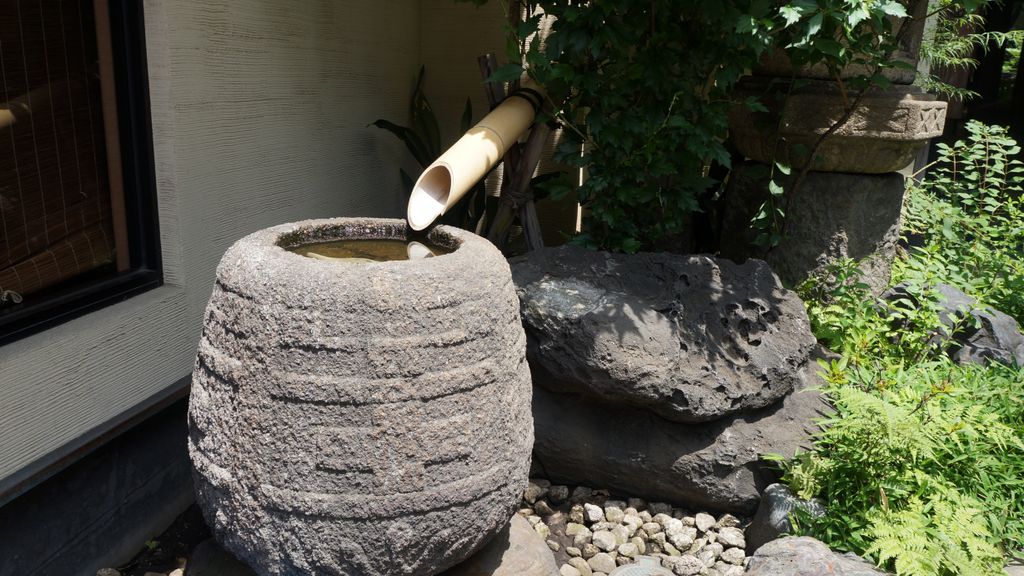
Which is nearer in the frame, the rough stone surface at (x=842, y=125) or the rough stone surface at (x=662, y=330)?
the rough stone surface at (x=662, y=330)

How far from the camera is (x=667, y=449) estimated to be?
2971mm

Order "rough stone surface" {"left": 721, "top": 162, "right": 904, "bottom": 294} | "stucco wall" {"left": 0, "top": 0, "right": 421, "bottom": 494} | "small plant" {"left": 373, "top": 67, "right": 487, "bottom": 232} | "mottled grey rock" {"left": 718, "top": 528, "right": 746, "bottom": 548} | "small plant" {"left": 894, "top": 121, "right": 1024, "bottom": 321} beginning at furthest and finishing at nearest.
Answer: "small plant" {"left": 373, "top": 67, "right": 487, "bottom": 232} → "small plant" {"left": 894, "top": 121, "right": 1024, "bottom": 321} → "rough stone surface" {"left": 721, "top": 162, "right": 904, "bottom": 294} → "mottled grey rock" {"left": 718, "top": 528, "right": 746, "bottom": 548} → "stucco wall" {"left": 0, "top": 0, "right": 421, "bottom": 494}

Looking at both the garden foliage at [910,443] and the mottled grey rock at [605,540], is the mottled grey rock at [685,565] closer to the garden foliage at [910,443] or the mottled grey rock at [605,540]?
the mottled grey rock at [605,540]

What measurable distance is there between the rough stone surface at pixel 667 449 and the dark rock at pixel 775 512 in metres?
0.14

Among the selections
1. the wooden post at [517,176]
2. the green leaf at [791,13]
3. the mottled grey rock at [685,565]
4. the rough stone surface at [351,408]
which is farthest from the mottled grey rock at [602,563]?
the green leaf at [791,13]

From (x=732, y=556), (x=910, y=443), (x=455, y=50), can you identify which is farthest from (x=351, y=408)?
(x=455, y=50)

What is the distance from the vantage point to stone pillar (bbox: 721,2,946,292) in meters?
3.59

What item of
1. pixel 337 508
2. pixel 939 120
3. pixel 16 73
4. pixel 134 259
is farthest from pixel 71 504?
pixel 939 120

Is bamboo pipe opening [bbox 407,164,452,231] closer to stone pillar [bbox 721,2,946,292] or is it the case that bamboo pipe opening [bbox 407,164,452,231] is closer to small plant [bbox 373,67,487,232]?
small plant [bbox 373,67,487,232]

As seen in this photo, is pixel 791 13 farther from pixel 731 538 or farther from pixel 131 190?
pixel 131 190

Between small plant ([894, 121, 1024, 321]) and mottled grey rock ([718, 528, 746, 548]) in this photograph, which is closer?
mottled grey rock ([718, 528, 746, 548])

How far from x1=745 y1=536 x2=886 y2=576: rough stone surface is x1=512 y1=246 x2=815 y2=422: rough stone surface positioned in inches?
20.7

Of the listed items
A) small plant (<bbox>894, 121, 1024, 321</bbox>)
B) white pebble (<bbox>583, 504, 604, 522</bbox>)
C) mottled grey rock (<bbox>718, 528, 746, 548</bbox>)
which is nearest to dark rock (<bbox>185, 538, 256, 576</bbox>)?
white pebble (<bbox>583, 504, 604, 522</bbox>)

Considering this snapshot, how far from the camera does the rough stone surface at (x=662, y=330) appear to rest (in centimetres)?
277
